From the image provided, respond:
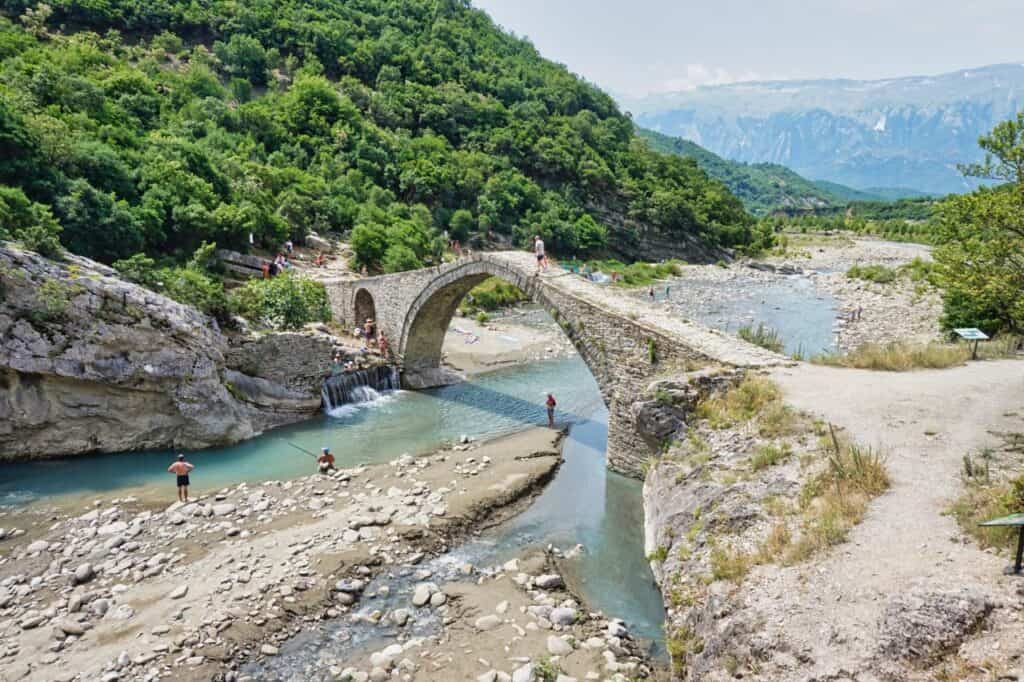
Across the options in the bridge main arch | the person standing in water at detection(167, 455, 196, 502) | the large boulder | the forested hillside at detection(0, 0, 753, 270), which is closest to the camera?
the large boulder

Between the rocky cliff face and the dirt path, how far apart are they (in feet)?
48.7

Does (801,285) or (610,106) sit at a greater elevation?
(610,106)

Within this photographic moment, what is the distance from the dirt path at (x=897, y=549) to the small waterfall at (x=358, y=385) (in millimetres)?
14873

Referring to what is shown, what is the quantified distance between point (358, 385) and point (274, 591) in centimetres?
1205

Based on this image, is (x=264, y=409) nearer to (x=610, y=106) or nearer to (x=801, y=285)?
(x=801, y=285)

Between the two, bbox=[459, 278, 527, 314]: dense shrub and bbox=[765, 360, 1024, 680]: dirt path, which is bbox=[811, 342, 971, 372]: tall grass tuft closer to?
bbox=[765, 360, 1024, 680]: dirt path

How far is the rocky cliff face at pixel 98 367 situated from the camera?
13.7 meters

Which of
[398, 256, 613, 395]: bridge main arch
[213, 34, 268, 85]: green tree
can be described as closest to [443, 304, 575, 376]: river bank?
[398, 256, 613, 395]: bridge main arch

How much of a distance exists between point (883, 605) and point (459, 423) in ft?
46.4

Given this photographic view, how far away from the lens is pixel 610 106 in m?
88.4

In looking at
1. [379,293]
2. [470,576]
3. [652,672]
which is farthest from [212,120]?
[652,672]

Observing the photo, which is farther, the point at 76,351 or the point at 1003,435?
the point at 76,351

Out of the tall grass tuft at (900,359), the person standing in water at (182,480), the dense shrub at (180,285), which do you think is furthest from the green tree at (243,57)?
the tall grass tuft at (900,359)

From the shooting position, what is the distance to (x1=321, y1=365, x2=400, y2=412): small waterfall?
19.5 metres
